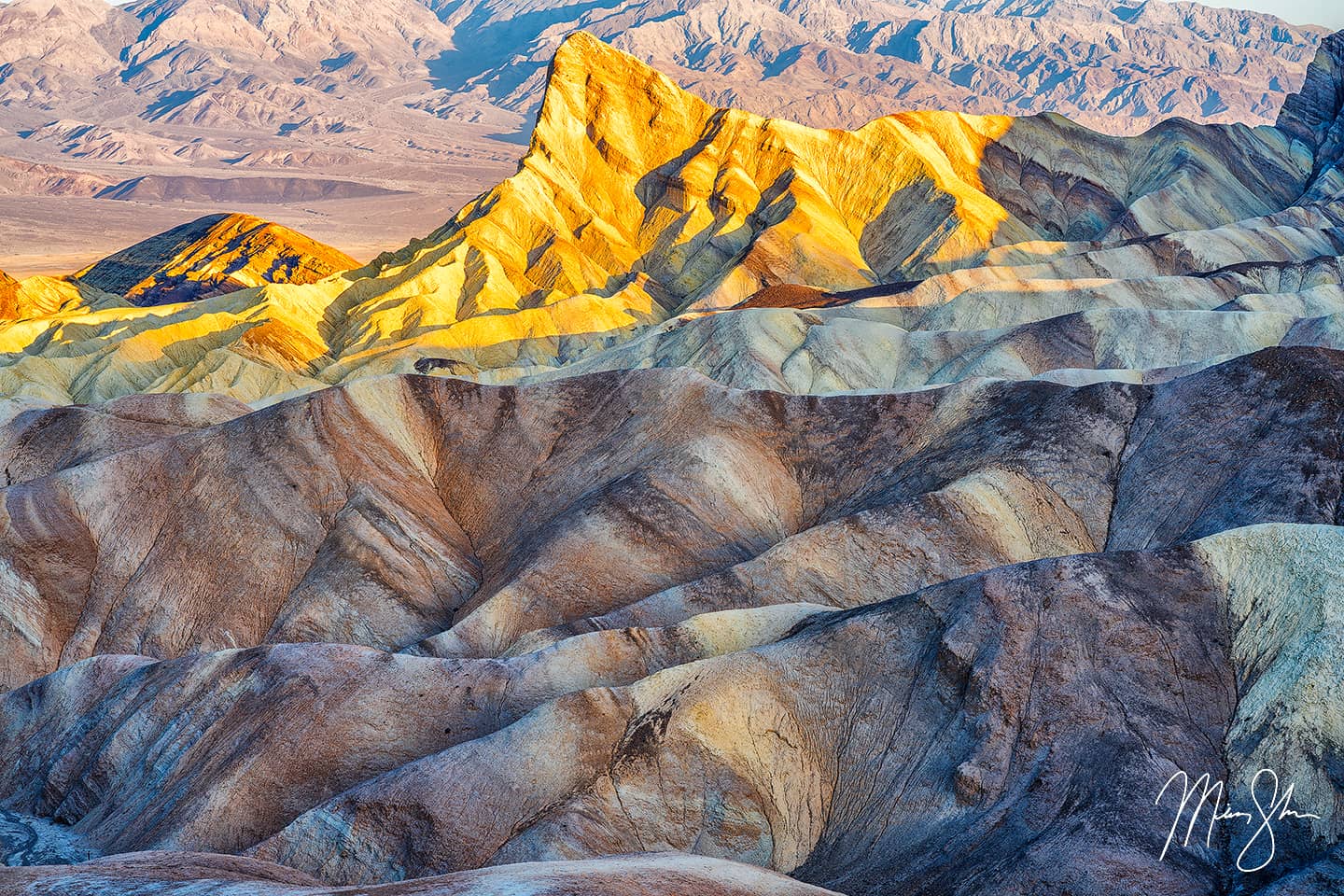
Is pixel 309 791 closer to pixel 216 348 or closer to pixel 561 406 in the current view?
pixel 561 406

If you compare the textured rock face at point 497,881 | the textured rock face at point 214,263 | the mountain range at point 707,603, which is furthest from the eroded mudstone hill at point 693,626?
the textured rock face at point 214,263

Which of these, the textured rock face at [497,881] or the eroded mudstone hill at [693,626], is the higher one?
the textured rock face at [497,881]

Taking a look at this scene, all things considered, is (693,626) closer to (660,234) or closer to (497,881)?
(497,881)

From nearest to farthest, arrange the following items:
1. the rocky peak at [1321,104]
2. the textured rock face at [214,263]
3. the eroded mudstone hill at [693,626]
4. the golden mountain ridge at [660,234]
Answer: the eroded mudstone hill at [693,626] → the golden mountain ridge at [660,234] → the rocky peak at [1321,104] → the textured rock face at [214,263]

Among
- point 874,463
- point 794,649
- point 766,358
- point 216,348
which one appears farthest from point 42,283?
point 794,649

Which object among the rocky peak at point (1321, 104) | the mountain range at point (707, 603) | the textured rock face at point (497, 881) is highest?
the textured rock face at point (497, 881)
